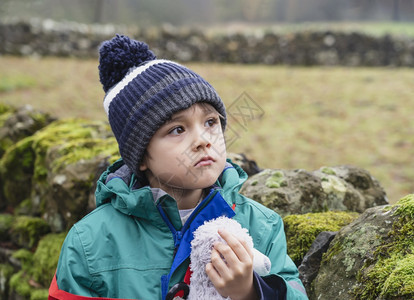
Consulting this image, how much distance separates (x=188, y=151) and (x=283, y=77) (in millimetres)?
10088

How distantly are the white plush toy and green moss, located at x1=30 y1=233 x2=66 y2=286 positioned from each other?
1837mm

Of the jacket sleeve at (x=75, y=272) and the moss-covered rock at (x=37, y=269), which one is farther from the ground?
the jacket sleeve at (x=75, y=272)

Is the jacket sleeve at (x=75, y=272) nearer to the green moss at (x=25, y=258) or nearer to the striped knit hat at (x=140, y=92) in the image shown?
the striped knit hat at (x=140, y=92)

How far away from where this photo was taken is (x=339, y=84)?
10461 millimetres

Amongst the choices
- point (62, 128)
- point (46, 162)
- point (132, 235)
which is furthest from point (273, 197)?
point (62, 128)

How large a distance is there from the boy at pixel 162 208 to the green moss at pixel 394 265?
25 cm

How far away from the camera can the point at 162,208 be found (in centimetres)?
174

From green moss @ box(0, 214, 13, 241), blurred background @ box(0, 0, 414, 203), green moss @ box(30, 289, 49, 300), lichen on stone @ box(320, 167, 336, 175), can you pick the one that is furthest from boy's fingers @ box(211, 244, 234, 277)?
green moss @ box(0, 214, 13, 241)

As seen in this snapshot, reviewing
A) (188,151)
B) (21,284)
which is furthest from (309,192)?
(21,284)

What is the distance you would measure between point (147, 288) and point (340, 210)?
4.92 feet

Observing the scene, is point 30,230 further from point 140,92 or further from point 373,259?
point 373,259

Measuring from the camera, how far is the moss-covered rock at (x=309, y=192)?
2523 millimetres

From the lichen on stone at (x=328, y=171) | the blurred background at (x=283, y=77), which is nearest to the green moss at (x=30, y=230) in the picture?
the blurred background at (x=283, y=77)

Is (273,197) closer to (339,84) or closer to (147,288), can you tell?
(147,288)
